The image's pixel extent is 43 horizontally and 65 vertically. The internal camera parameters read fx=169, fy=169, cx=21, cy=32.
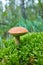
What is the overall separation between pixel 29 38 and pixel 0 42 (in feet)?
1.18

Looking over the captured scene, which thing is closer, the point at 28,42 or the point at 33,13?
the point at 28,42

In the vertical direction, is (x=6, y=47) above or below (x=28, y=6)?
below

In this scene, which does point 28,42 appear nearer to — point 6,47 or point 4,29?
point 6,47

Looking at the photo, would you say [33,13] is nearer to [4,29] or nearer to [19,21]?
[19,21]

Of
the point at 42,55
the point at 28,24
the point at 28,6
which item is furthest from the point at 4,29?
the point at 42,55

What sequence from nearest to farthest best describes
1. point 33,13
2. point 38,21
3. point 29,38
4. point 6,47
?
point 6,47
point 29,38
point 38,21
point 33,13

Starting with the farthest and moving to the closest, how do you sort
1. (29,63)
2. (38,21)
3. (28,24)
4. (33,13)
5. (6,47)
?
(33,13) < (38,21) < (28,24) < (6,47) < (29,63)

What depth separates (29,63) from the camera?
1540 mm

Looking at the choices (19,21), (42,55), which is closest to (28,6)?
(19,21)

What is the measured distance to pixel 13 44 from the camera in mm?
1899

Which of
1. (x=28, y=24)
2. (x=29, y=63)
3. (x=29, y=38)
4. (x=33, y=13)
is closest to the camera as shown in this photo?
(x=29, y=63)

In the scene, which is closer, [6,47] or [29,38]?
[6,47]

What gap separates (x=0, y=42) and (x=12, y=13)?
148 cm

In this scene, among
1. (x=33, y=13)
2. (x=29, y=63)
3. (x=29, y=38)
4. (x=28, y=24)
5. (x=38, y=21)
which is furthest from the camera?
(x=33, y=13)
